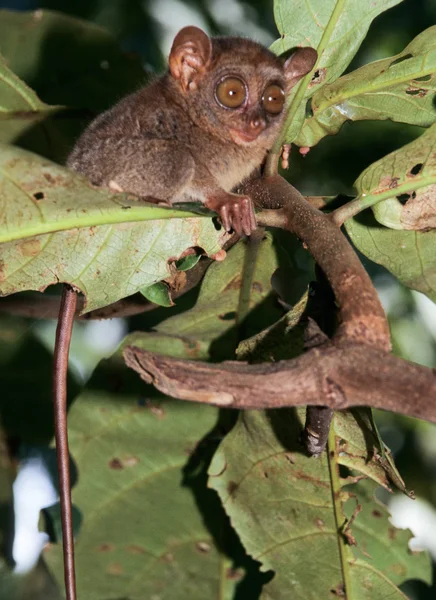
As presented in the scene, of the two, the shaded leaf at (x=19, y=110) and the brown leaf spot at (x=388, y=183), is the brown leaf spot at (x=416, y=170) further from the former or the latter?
the shaded leaf at (x=19, y=110)

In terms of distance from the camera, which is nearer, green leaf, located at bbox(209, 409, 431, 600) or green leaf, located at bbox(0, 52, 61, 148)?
green leaf, located at bbox(209, 409, 431, 600)

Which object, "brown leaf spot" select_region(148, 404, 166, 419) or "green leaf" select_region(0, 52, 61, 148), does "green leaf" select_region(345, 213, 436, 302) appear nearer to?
"brown leaf spot" select_region(148, 404, 166, 419)

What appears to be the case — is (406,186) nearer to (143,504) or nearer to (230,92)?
(230,92)

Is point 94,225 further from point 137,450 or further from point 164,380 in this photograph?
point 137,450

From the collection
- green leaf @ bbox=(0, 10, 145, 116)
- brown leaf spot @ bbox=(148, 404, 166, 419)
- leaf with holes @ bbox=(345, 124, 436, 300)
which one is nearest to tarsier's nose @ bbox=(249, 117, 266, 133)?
leaf with holes @ bbox=(345, 124, 436, 300)

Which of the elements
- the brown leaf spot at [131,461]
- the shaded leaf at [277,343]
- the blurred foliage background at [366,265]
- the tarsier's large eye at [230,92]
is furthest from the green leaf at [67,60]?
the shaded leaf at [277,343]
